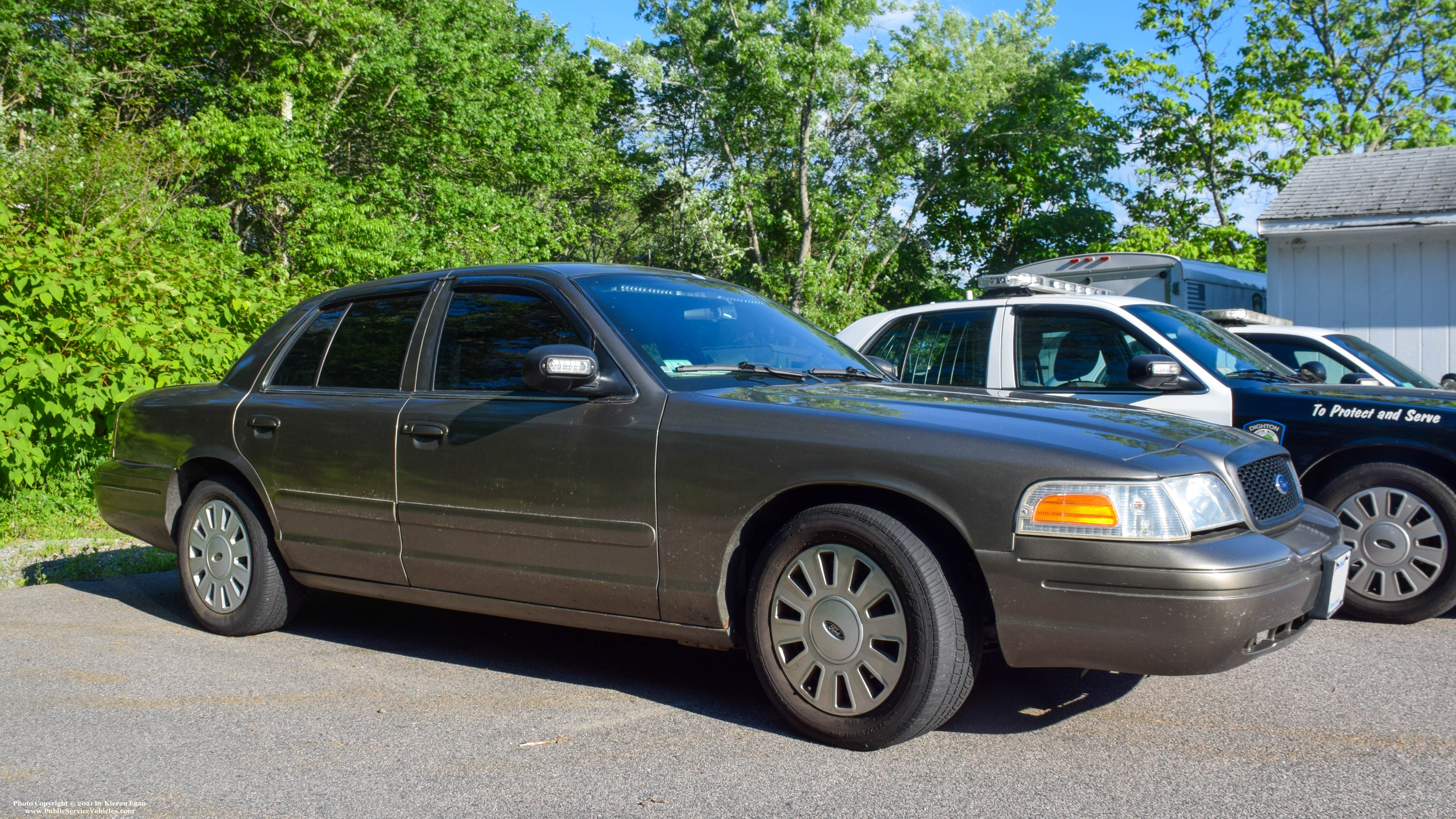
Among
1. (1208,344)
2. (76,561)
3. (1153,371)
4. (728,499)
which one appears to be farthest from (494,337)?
(76,561)

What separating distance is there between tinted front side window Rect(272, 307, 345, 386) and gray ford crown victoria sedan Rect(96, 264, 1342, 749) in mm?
16

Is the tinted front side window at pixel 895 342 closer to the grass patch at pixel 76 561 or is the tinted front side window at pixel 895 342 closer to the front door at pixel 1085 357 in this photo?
the front door at pixel 1085 357

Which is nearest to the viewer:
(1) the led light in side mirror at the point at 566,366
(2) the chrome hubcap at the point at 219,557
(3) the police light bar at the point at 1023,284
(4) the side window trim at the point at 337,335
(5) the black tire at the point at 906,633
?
(5) the black tire at the point at 906,633

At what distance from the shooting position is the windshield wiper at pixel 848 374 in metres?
4.36

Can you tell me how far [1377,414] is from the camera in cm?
537

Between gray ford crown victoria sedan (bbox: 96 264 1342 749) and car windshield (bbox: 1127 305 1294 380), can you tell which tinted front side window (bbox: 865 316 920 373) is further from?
gray ford crown victoria sedan (bbox: 96 264 1342 749)

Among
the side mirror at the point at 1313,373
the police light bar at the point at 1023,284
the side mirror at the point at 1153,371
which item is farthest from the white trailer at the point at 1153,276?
the side mirror at the point at 1153,371

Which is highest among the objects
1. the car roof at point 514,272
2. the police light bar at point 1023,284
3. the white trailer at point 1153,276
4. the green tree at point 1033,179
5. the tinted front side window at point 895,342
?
the green tree at point 1033,179

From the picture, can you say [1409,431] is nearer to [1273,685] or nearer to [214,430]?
[1273,685]

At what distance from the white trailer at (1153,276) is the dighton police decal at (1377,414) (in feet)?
20.5

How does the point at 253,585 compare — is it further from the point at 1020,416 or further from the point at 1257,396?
the point at 1257,396

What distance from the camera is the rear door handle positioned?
4883mm

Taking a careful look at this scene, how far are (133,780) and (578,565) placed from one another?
149 cm

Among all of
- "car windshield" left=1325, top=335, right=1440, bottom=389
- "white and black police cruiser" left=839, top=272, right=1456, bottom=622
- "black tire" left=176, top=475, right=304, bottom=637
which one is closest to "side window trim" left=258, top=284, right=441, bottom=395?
"black tire" left=176, top=475, right=304, bottom=637
